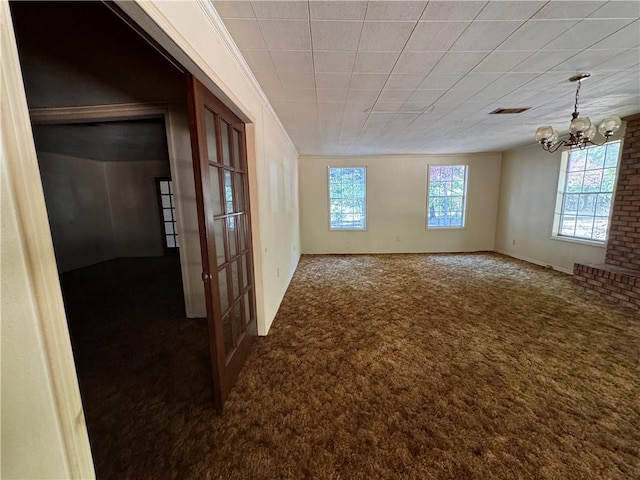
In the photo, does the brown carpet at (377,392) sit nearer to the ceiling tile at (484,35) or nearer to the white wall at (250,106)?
the white wall at (250,106)

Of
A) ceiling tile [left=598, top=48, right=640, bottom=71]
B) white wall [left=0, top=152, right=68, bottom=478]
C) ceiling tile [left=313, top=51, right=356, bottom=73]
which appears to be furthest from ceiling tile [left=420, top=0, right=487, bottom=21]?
white wall [left=0, top=152, right=68, bottom=478]

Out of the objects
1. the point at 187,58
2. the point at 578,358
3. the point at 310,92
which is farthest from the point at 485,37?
the point at 578,358

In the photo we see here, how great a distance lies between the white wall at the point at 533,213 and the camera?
4.61 m

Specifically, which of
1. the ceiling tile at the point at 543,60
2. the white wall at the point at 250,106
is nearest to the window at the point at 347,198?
the white wall at the point at 250,106

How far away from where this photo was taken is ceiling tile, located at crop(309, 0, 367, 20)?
53.3 inches

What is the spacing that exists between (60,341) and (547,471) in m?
2.17

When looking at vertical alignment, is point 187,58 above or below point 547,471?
above

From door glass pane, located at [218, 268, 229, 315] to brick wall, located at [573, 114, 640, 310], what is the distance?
4769 millimetres

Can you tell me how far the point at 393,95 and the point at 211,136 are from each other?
Result: 189 centimetres

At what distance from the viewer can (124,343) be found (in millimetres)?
2477

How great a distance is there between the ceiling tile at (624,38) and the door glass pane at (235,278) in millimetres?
3045

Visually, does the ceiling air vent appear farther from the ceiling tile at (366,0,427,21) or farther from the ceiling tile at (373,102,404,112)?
the ceiling tile at (366,0,427,21)

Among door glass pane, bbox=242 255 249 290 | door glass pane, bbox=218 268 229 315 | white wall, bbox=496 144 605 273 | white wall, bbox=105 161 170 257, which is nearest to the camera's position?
door glass pane, bbox=218 268 229 315

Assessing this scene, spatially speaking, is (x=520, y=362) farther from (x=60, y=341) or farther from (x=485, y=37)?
(x=60, y=341)
